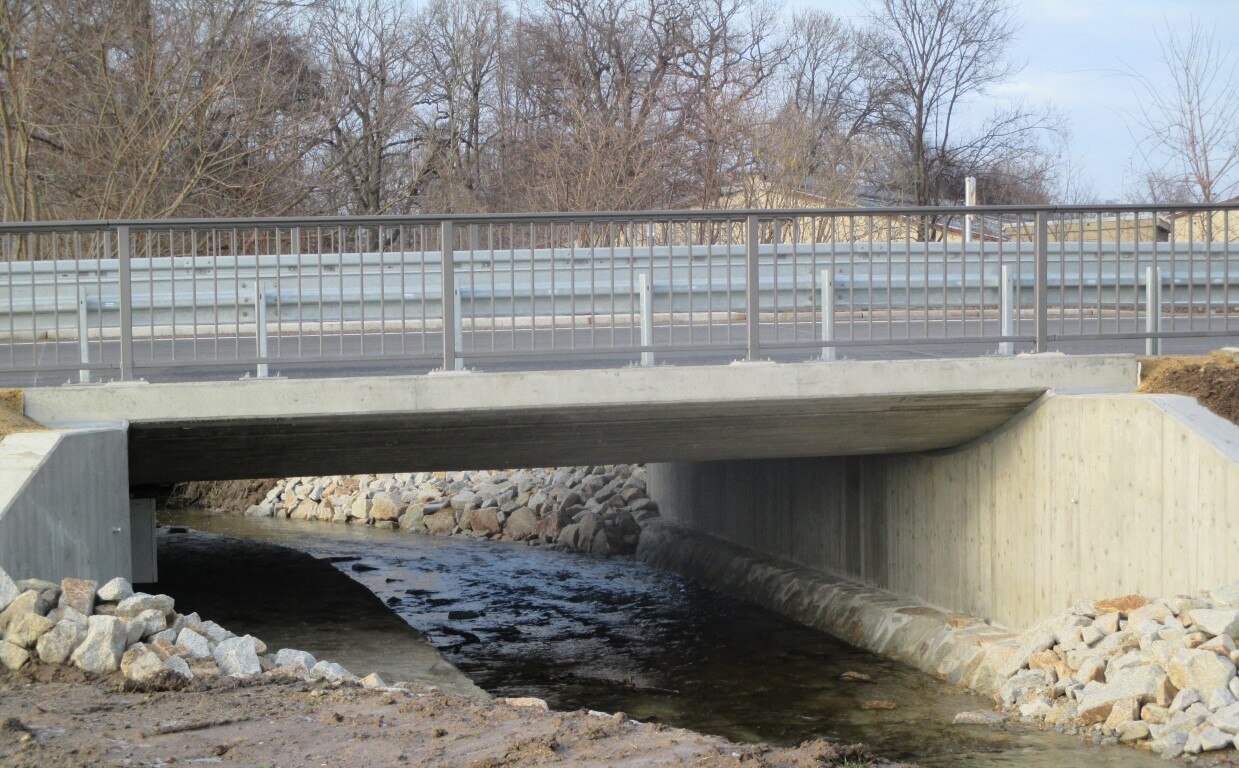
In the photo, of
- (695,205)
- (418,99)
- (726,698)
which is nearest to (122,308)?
(726,698)

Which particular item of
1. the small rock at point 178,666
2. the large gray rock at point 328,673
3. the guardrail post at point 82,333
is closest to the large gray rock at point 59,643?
the small rock at point 178,666

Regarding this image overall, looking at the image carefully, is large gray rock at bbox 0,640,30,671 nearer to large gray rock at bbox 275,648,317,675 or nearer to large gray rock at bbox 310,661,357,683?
large gray rock at bbox 275,648,317,675

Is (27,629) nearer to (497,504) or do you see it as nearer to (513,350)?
(513,350)

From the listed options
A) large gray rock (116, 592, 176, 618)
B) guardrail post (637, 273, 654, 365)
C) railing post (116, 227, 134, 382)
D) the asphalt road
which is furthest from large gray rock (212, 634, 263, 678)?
guardrail post (637, 273, 654, 365)

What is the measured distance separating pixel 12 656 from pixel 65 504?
1677mm

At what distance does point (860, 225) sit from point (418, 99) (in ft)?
53.0

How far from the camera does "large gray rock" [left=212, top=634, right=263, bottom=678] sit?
22.4ft

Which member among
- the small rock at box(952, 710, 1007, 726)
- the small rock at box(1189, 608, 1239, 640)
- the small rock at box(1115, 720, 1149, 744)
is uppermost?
the small rock at box(1189, 608, 1239, 640)

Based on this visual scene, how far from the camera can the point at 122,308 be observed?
359 inches

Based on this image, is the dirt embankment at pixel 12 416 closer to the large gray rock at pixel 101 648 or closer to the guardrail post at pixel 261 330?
the guardrail post at pixel 261 330

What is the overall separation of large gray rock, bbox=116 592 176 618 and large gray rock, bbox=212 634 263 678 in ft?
1.38

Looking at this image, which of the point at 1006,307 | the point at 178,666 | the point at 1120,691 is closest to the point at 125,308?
the point at 178,666

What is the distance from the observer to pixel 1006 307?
1025cm

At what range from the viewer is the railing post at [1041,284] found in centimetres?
1026
